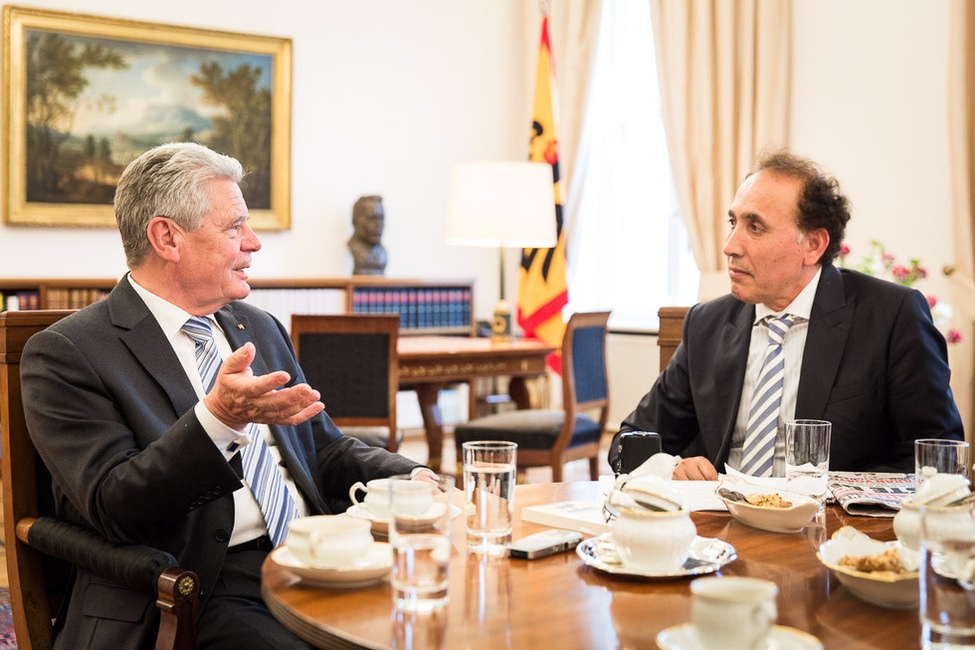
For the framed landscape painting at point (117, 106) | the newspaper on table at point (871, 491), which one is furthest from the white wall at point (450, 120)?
the newspaper on table at point (871, 491)

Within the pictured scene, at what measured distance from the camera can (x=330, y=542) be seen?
1.27 meters

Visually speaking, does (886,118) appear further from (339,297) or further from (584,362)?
(339,297)

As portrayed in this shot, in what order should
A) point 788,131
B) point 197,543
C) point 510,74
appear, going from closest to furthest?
point 197,543 → point 788,131 → point 510,74

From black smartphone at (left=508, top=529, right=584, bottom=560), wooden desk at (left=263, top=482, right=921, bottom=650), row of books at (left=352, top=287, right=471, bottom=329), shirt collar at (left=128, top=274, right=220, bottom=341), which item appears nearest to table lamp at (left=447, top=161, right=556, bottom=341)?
row of books at (left=352, top=287, right=471, bottom=329)

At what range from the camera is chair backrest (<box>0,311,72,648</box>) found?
1.78 meters

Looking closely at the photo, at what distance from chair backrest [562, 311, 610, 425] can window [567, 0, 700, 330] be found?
5.95 ft

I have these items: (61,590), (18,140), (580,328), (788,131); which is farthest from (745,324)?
(18,140)

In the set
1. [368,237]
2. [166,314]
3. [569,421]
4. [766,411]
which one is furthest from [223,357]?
[368,237]

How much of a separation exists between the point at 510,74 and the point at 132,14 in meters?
2.77

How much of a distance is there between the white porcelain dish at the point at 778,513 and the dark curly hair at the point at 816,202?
97 cm

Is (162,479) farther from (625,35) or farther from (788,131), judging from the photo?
(625,35)

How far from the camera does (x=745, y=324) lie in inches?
93.6

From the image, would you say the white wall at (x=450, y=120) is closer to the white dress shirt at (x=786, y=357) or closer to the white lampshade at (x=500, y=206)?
the white lampshade at (x=500, y=206)

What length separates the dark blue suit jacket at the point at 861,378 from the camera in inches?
84.1
